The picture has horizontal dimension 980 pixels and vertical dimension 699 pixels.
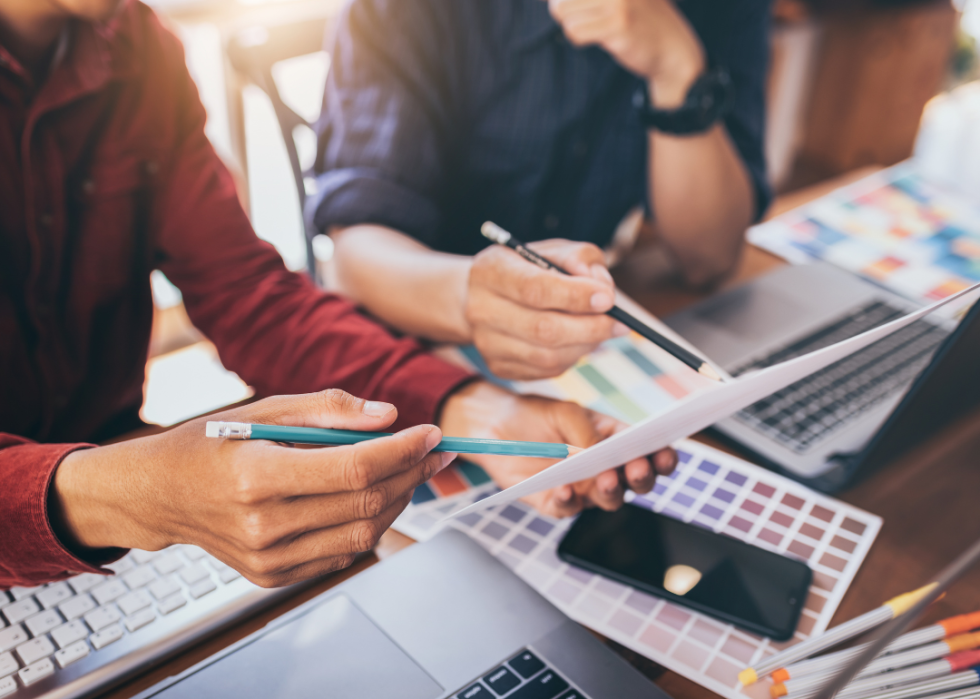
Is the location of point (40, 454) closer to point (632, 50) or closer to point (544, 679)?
point (544, 679)

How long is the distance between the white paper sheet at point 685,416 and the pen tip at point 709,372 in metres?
0.04

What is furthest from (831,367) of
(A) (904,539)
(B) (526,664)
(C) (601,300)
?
(B) (526,664)

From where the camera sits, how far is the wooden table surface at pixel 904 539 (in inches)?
15.3

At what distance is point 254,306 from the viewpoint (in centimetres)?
64

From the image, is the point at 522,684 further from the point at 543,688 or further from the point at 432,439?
the point at 432,439

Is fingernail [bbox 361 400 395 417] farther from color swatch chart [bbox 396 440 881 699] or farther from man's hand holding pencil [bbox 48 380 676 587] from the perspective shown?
color swatch chart [bbox 396 440 881 699]

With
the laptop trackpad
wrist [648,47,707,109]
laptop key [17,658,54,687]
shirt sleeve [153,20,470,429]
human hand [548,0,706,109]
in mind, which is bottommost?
the laptop trackpad

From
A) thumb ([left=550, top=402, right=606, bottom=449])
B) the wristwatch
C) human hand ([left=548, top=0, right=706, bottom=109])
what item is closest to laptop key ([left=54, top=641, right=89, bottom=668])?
thumb ([left=550, top=402, right=606, bottom=449])

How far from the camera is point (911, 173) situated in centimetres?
104

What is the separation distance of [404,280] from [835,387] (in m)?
0.39

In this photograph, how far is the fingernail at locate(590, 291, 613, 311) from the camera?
18.0 inches

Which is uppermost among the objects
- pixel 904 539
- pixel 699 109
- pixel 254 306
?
pixel 699 109

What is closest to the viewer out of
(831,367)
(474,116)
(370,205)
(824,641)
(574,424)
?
(824,641)

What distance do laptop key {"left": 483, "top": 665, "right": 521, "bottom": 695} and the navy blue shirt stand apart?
0.42m
